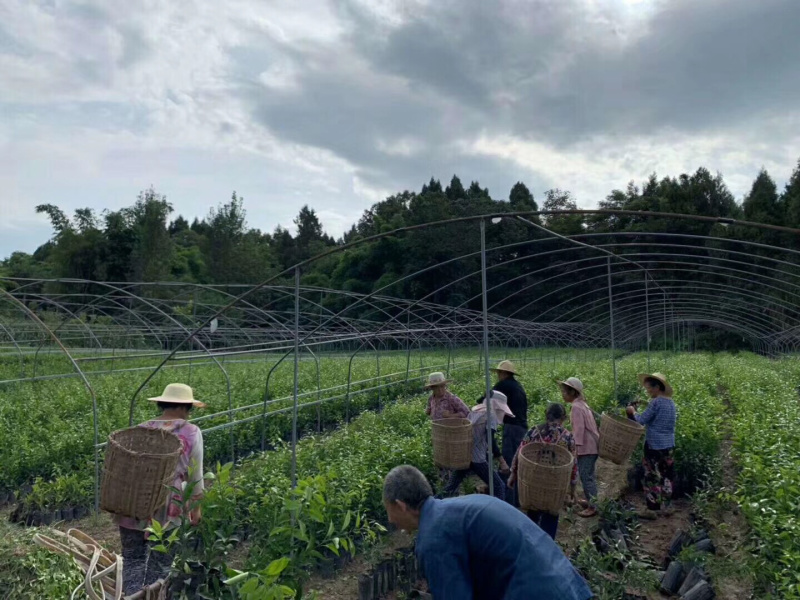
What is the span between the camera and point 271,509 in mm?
4562

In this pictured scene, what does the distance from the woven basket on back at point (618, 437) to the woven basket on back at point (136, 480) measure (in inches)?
179

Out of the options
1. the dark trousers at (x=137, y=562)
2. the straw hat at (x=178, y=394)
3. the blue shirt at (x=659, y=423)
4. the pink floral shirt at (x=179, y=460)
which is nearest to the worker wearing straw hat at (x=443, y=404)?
the blue shirt at (x=659, y=423)

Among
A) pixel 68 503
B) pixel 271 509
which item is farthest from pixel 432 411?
pixel 68 503

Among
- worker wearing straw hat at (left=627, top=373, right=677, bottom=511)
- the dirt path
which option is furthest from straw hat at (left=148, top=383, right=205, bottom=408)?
worker wearing straw hat at (left=627, top=373, right=677, bottom=511)

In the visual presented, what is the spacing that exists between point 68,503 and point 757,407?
9.05 meters

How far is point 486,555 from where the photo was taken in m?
2.52

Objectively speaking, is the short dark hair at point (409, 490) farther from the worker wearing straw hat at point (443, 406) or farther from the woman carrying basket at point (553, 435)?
the worker wearing straw hat at point (443, 406)

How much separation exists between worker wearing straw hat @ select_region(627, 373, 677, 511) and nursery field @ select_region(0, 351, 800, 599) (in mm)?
412

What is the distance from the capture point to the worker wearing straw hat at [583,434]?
6605 millimetres

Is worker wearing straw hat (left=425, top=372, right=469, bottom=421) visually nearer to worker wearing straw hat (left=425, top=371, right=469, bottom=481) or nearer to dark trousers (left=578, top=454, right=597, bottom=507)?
worker wearing straw hat (left=425, top=371, right=469, bottom=481)

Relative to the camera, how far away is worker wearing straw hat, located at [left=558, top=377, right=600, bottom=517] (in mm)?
6605

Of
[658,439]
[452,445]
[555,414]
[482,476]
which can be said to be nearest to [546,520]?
[555,414]

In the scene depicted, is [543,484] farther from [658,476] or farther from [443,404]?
[658,476]

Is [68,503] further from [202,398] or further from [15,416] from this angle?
[202,398]
